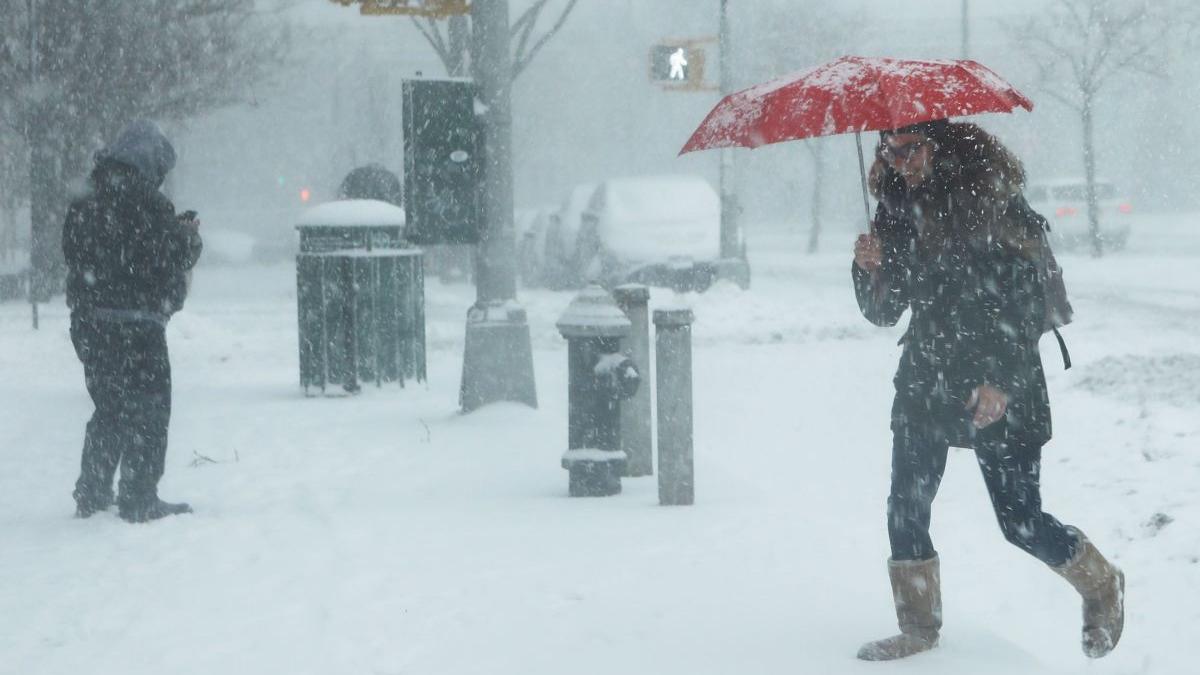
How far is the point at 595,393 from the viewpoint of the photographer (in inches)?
281

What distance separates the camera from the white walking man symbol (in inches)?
869

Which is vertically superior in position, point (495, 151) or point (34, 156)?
point (34, 156)

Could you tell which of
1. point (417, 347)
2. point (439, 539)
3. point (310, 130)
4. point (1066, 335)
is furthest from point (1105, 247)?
point (310, 130)

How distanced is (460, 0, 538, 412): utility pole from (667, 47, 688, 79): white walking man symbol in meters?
12.1

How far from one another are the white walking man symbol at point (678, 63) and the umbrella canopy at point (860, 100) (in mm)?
17594

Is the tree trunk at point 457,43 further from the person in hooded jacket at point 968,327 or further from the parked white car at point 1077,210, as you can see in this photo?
the parked white car at point 1077,210

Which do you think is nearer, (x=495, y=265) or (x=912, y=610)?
(x=912, y=610)

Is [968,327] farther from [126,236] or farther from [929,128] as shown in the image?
[126,236]

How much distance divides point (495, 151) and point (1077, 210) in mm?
23782

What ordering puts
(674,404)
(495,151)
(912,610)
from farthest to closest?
(495,151) < (674,404) < (912,610)

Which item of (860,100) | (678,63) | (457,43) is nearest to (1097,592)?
(860,100)

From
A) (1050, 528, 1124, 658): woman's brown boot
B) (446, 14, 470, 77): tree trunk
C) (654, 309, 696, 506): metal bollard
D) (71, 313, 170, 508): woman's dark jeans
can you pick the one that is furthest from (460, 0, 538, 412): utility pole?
(1050, 528, 1124, 658): woman's brown boot

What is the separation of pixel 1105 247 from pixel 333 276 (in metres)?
23.8

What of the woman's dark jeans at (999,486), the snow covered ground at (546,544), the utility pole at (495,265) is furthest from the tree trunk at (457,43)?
the woman's dark jeans at (999,486)
